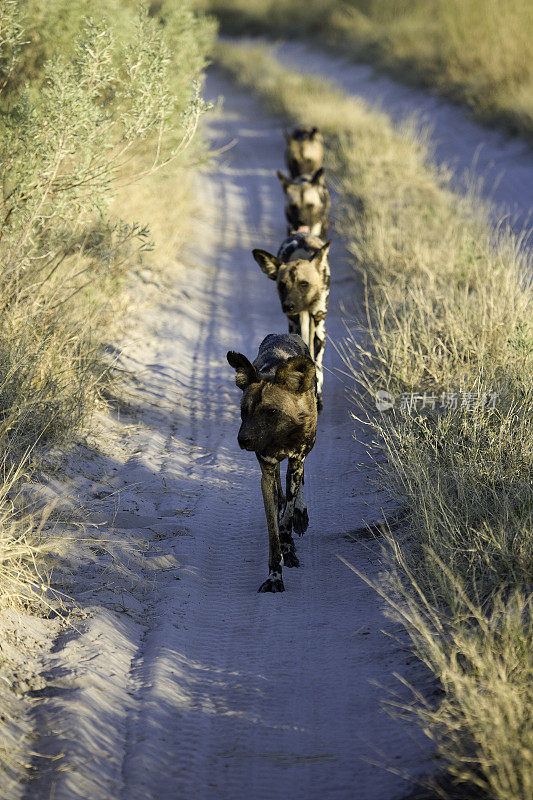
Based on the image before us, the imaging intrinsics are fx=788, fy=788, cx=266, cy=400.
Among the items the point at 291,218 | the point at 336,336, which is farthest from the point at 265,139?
the point at 336,336

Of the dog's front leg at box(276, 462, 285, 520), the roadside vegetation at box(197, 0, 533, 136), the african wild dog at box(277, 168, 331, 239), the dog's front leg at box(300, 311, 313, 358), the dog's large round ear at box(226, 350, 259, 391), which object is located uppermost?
the roadside vegetation at box(197, 0, 533, 136)

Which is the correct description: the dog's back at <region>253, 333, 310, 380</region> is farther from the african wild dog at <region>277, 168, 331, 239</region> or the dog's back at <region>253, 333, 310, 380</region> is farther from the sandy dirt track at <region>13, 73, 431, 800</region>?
the african wild dog at <region>277, 168, 331, 239</region>

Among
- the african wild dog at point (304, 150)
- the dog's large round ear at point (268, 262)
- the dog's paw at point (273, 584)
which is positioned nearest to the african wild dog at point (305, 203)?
the african wild dog at point (304, 150)

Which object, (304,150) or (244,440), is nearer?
(244,440)

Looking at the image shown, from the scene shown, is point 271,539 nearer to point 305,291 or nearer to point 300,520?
point 300,520

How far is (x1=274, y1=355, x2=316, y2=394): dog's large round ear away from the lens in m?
3.93

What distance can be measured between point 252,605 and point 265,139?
1362 cm

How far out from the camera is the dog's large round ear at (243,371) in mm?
3920

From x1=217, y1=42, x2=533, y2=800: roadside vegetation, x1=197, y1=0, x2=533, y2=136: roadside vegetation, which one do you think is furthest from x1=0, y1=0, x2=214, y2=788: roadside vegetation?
x1=197, y1=0, x2=533, y2=136: roadside vegetation

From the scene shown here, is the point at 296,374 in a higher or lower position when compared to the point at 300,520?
higher

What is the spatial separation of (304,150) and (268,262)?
5043 mm

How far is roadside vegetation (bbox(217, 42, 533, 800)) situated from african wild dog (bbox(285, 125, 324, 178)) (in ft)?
4.85

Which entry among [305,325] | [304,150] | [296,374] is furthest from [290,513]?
[304,150]

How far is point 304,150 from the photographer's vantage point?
10.9 m
